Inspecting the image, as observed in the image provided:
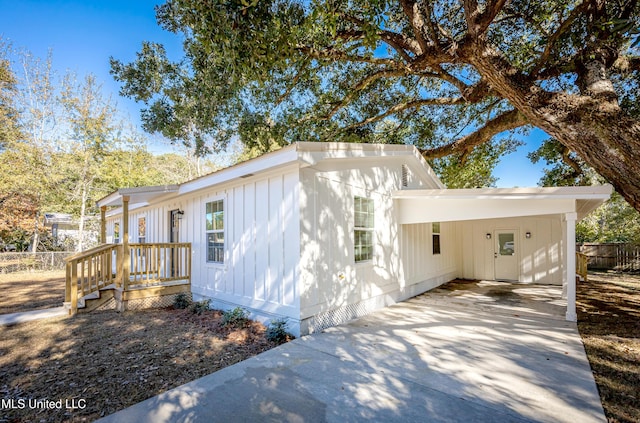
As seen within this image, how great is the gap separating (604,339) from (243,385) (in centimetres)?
527

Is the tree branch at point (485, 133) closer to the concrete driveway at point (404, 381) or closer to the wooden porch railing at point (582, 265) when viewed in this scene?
the concrete driveway at point (404, 381)

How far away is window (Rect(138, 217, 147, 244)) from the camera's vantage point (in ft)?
31.8

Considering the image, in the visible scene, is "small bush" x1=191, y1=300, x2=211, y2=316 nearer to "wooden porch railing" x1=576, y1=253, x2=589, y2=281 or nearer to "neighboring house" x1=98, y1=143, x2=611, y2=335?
"neighboring house" x1=98, y1=143, x2=611, y2=335

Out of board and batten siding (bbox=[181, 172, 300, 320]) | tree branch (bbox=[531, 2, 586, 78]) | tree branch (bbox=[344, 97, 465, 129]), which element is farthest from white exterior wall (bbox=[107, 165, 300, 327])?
tree branch (bbox=[531, 2, 586, 78])

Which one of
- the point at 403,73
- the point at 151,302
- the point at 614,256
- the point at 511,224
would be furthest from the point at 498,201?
the point at 614,256

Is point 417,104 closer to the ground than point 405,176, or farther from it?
farther from it

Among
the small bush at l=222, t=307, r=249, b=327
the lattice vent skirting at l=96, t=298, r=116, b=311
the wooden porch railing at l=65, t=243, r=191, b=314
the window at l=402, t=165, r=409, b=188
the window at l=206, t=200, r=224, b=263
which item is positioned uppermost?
the window at l=402, t=165, r=409, b=188

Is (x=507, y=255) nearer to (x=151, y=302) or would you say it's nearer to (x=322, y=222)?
(x=322, y=222)

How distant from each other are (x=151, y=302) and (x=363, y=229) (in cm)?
501

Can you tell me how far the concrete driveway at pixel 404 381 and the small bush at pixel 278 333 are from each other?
296mm

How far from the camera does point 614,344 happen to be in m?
4.34

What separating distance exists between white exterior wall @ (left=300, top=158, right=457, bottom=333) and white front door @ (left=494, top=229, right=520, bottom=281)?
509 centimetres

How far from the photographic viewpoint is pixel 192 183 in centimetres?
659

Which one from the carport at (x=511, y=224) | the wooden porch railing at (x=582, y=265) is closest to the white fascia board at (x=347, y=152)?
the carport at (x=511, y=224)
